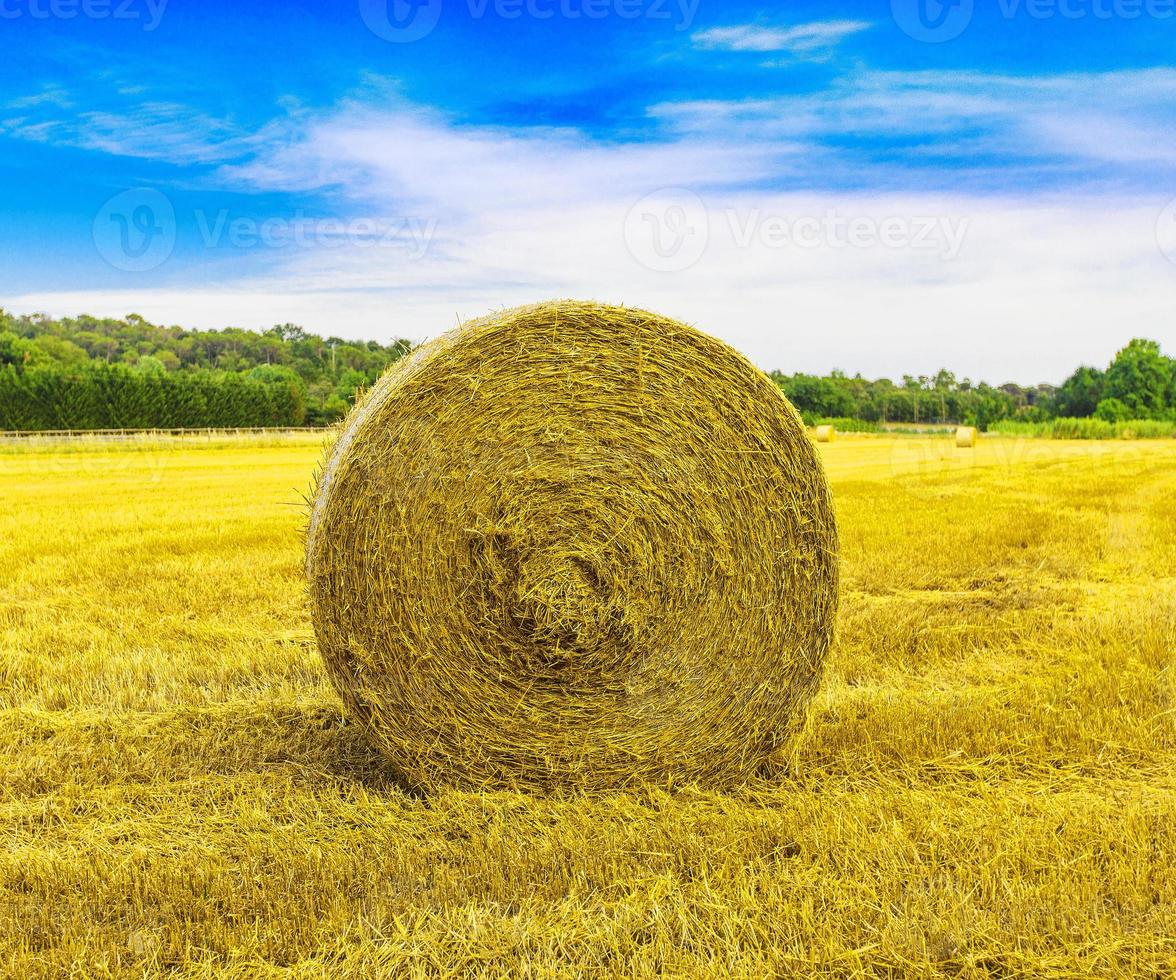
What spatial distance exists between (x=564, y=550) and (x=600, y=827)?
122 centimetres

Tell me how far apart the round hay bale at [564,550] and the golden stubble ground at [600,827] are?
1.05 feet

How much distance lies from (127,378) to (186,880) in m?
54.4

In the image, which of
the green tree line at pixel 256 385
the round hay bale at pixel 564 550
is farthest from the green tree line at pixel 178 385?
the round hay bale at pixel 564 550

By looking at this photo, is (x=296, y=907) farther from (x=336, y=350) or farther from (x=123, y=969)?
(x=336, y=350)

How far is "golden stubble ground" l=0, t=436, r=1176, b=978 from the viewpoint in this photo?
3570mm

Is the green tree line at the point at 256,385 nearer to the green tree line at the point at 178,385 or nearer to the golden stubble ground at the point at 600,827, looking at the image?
the green tree line at the point at 178,385

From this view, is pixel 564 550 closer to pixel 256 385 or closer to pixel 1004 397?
pixel 256 385

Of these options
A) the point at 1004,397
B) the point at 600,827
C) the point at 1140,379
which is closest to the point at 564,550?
the point at 600,827

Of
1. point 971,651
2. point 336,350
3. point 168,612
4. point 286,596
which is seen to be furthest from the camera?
point 336,350

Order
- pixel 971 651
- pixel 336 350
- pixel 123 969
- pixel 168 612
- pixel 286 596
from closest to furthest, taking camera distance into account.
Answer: pixel 123 969 → pixel 971 651 → pixel 168 612 → pixel 286 596 → pixel 336 350

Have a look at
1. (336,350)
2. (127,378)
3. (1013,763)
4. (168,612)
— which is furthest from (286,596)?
(336,350)

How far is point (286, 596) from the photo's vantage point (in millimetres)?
9273

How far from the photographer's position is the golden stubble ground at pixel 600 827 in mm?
3570

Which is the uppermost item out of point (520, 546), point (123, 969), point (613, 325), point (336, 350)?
point (336, 350)
